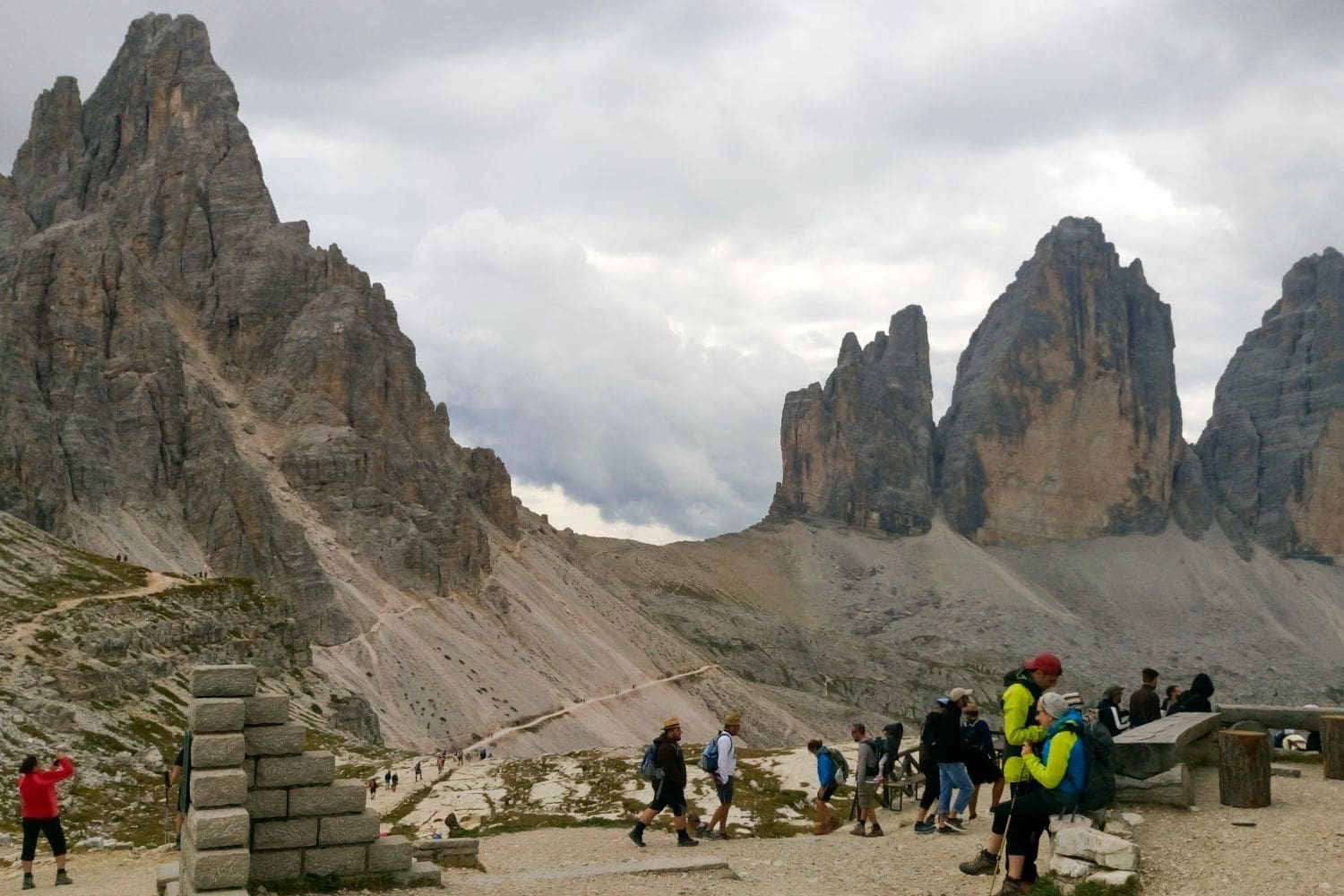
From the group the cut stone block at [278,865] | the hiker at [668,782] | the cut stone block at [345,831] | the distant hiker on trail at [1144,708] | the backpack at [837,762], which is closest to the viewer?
the cut stone block at [278,865]

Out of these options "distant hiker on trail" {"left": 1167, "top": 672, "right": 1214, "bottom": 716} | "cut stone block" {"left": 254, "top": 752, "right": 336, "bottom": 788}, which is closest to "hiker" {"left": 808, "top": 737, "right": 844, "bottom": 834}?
"distant hiker on trail" {"left": 1167, "top": 672, "right": 1214, "bottom": 716}

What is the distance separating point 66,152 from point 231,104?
16499 mm

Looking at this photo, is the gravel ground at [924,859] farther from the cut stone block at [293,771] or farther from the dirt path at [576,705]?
the dirt path at [576,705]

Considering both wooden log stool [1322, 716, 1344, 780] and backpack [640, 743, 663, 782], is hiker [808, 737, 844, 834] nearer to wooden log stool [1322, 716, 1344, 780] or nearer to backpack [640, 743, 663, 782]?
backpack [640, 743, 663, 782]

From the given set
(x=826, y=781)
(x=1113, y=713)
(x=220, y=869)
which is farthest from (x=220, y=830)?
(x=1113, y=713)

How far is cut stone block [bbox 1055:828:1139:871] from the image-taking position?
12.6 metres

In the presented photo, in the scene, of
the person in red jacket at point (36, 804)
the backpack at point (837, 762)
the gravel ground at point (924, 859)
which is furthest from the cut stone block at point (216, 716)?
the backpack at point (837, 762)

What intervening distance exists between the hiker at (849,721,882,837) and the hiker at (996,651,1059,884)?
634 centimetres

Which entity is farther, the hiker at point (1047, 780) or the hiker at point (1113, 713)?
the hiker at point (1113, 713)

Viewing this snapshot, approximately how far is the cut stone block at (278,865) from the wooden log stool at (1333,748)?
1426cm

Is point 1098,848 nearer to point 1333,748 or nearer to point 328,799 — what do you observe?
point 1333,748

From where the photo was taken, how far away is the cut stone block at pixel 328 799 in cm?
1470

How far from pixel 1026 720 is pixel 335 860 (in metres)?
8.32

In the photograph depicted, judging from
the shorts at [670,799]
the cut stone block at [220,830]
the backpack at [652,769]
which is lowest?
the shorts at [670,799]
